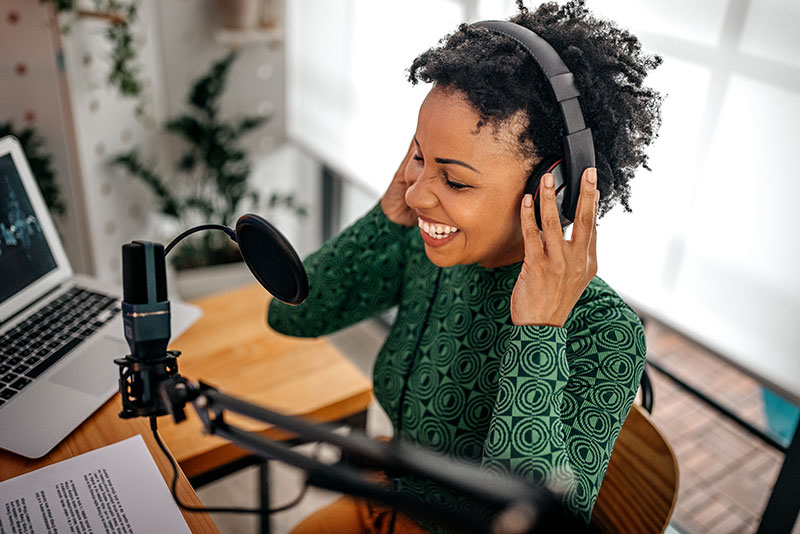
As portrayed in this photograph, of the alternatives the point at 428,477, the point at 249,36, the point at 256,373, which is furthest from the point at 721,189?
the point at 249,36

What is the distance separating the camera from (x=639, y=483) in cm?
98

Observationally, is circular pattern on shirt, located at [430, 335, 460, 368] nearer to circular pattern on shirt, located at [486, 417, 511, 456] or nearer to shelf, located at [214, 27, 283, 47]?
circular pattern on shirt, located at [486, 417, 511, 456]

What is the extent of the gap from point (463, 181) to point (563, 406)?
33 cm

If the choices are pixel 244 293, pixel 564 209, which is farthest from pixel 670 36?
pixel 244 293

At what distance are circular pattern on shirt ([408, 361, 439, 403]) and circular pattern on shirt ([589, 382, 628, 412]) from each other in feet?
0.84

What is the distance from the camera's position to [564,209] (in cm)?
86

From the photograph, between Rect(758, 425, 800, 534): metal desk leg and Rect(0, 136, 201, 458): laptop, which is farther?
Rect(758, 425, 800, 534): metal desk leg

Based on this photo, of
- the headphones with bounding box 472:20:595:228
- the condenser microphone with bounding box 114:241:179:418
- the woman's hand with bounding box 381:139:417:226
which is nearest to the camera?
the condenser microphone with bounding box 114:241:179:418

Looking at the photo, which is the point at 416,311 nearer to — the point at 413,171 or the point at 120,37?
the point at 413,171

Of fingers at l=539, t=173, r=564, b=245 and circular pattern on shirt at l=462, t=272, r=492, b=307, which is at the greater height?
fingers at l=539, t=173, r=564, b=245

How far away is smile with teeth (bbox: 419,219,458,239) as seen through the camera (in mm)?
932

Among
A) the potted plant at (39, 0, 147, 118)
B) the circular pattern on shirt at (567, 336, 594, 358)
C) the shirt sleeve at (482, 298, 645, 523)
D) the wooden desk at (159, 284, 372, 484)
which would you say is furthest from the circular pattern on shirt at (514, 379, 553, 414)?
the potted plant at (39, 0, 147, 118)

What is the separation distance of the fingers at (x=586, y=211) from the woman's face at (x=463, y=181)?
8 cm

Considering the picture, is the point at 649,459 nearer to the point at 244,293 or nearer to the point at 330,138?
the point at 244,293
